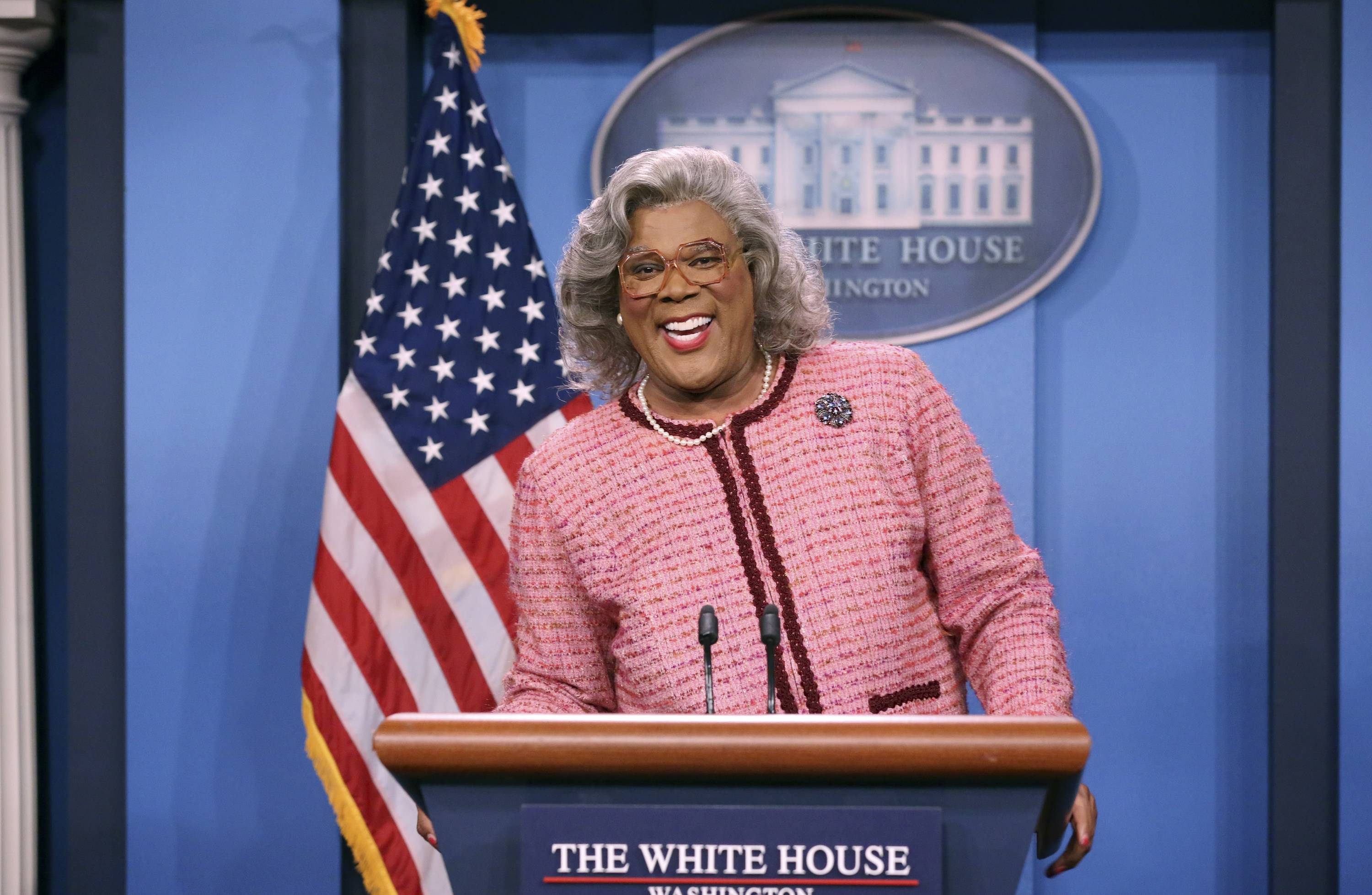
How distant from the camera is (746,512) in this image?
1.66 m

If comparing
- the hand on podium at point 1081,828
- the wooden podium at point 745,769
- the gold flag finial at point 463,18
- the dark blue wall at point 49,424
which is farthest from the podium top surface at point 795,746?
the dark blue wall at point 49,424

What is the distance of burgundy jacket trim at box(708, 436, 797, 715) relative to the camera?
5.22ft

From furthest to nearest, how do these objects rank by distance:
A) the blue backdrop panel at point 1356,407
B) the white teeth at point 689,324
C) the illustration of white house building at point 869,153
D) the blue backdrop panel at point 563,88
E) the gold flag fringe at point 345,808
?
1. the blue backdrop panel at point 563,88
2. the illustration of white house building at point 869,153
3. the blue backdrop panel at point 1356,407
4. the gold flag fringe at point 345,808
5. the white teeth at point 689,324

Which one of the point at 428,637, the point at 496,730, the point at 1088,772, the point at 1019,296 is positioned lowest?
the point at 1088,772

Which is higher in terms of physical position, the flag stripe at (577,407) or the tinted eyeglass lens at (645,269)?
the tinted eyeglass lens at (645,269)

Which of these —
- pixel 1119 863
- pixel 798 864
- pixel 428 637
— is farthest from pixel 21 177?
pixel 1119 863

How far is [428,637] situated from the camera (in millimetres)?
2713

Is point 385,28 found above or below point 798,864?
above

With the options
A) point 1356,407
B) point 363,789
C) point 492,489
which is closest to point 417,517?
point 492,489

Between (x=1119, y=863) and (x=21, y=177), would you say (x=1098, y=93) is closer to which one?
(x=1119, y=863)

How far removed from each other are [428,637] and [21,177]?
4.95 feet

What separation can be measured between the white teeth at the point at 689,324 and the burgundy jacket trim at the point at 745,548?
0.48 ft

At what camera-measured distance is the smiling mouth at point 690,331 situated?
5.51 feet

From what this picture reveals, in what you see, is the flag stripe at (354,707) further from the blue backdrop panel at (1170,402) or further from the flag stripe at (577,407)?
the blue backdrop panel at (1170,402)
